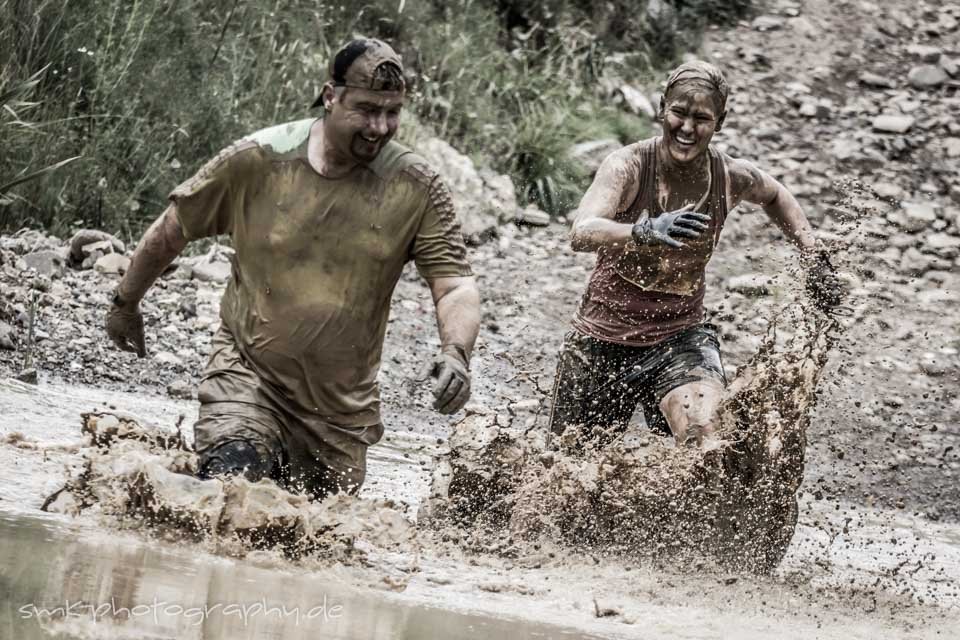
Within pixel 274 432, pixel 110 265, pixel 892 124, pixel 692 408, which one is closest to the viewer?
pixel 274 432

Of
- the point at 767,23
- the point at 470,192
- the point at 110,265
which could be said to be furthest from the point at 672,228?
the point at 767,23

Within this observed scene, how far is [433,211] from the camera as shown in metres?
4.91

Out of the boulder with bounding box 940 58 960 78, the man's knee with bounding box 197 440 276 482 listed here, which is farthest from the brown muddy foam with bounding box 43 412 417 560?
the boulder with bounding box 940 58 960 78

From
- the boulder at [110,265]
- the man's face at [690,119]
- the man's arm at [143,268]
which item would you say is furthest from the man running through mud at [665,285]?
the boulder at [110,265]

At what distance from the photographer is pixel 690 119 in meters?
5.80

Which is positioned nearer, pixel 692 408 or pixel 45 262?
pixel 692 408

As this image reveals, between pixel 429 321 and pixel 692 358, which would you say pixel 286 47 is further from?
pixel 692 358

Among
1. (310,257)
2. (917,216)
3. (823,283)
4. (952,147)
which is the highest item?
(952,147)

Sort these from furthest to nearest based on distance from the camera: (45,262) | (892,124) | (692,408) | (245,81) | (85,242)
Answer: (892,124), (245,81), (85,242), (45,262), (692,408)

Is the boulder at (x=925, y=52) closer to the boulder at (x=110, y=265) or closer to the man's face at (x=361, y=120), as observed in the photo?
the boulder at (x=110, y=265)

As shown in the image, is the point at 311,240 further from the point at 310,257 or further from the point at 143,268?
the point at 143,268

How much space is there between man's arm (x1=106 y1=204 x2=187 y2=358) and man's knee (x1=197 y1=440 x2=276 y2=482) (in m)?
0.43

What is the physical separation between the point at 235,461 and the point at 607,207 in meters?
1.74

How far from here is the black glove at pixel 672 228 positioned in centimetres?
525
